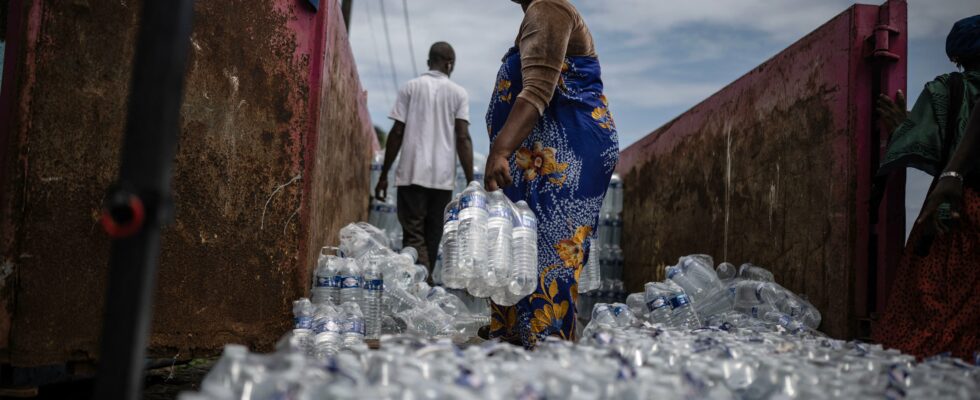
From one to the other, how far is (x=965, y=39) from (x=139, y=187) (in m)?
3.20

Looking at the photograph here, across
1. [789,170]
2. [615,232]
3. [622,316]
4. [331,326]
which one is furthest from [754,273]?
[615,232]

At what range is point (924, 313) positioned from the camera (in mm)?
2674

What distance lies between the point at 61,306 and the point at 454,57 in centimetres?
393

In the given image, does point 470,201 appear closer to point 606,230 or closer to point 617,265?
point 617,265

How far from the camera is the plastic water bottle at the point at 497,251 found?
7.81ft

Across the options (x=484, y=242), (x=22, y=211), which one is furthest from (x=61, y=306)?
(x=484, y=242)

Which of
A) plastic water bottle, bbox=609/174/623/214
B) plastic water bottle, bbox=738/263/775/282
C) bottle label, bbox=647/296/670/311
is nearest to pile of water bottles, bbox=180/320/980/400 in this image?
bottle label, bbox=647/296/670/311

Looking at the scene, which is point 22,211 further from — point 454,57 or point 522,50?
point 454,57

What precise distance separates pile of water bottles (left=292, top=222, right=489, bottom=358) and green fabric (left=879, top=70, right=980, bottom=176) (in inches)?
95.0

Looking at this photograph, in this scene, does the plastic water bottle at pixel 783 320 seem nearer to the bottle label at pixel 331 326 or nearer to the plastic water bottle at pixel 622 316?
the plastic water bottle at pixel 622 316

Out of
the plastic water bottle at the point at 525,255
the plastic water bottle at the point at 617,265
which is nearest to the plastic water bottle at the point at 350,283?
the plastic water bottle at the point at 525,255

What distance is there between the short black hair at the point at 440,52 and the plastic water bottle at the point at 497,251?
358 centimetres

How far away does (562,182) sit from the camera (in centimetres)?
266

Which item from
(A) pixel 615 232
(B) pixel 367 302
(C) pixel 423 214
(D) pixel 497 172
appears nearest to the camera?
(D) pixel 497 172
